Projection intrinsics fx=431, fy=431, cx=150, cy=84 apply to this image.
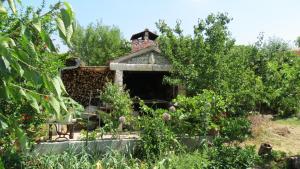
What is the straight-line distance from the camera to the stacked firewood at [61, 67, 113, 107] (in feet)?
52.4

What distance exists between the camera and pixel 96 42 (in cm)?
4091

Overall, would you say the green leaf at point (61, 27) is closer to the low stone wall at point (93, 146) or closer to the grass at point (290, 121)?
the low stone wall at point (93, 146)

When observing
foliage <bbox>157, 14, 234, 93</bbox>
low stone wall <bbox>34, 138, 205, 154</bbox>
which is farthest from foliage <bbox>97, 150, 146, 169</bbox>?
foliage <bbox>157, 14, 234, 93</bbox>

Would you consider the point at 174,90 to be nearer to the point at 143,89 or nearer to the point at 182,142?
the point at 143,89

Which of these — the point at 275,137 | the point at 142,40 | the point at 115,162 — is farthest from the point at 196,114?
the point at 142,40

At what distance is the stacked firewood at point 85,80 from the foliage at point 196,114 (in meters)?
6.28

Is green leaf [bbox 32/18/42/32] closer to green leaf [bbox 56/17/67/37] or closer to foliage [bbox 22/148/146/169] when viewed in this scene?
green leaf [bbox 56/17/67/37]

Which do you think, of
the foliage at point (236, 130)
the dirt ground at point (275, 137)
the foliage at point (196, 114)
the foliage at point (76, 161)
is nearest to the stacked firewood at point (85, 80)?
the dirt ground at point (275, 137)

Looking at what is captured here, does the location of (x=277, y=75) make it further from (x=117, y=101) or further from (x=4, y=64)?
(x=4, y=64)

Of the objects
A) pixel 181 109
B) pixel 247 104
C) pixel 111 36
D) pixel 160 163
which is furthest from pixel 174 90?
pixel 111 36

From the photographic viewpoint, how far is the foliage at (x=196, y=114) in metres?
9.67

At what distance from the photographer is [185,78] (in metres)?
14.1

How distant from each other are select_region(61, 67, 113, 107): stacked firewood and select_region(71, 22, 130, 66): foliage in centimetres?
2308

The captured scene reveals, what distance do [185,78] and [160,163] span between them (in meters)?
7.11
